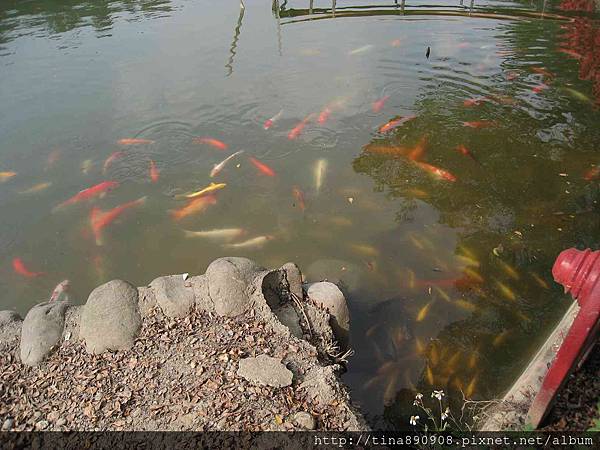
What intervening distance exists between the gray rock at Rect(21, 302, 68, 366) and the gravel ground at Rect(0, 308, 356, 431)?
0.08m

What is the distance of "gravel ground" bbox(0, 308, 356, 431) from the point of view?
3510 millimetres

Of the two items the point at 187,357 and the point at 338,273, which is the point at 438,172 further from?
the point at 187,357

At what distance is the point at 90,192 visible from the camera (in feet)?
24.9

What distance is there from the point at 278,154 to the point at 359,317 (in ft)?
12.9

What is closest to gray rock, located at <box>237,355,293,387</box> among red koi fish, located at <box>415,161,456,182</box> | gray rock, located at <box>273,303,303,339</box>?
gray rock, located at <box>273,303,303,339</box>

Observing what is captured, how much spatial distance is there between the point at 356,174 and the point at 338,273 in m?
2.33

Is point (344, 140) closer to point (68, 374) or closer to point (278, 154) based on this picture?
point (278, 154)

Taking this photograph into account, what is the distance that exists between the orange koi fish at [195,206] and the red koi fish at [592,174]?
597cm

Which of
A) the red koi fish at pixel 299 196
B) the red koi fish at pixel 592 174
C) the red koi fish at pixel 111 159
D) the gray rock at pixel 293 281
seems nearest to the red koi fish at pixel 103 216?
the red koi fish at pixel 111 159

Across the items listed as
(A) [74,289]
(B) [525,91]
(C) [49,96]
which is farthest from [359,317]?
(C) [49,96]

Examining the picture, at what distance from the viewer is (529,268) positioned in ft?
19.1

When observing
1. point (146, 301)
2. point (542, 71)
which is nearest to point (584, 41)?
point (542, 71)

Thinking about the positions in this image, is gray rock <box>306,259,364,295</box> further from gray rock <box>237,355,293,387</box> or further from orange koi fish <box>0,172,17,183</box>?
orange koi fish <box>0,172,17,183</box>

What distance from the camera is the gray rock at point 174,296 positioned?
4.43 meters
